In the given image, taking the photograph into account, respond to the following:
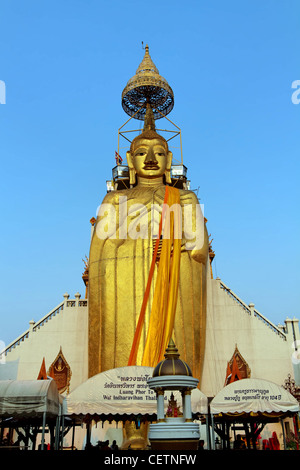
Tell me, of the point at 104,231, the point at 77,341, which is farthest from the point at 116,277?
the point at 77,341

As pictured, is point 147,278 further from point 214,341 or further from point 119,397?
point 119,397

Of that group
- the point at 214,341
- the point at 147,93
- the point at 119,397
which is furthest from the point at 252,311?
the point at 147,93

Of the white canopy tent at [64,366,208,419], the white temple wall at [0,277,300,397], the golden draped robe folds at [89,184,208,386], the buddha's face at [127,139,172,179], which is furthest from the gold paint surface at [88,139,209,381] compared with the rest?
the white canopy tent at [64,366,208,419]

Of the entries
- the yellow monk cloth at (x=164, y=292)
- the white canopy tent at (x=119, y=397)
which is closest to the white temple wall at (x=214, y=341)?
the yellow monk cloth at (x=164, y=292)

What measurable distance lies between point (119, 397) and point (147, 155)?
9438 mm

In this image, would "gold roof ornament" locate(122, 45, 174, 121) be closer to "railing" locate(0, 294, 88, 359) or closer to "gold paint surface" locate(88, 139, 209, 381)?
"gold paint surface" locate(88, 139, 209, 381)

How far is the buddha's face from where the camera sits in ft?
51.0

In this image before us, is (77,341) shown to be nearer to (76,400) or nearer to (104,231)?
(104,231)

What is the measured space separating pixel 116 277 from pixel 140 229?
1.74 metres

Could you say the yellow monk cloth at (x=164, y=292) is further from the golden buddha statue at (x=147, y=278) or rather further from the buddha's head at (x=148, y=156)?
the buddha's head at (x=148, y=156)

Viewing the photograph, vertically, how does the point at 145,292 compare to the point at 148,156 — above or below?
below

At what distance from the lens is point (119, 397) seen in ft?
25.7

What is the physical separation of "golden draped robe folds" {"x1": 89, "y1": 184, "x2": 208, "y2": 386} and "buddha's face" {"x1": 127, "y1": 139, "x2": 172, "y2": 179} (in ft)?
4.09

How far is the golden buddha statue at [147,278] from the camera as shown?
12633 millimetres
